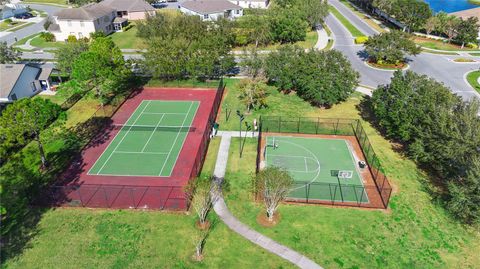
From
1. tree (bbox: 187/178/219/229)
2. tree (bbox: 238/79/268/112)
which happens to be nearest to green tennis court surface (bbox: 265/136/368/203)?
tree (bbox: 238/79/268/112)

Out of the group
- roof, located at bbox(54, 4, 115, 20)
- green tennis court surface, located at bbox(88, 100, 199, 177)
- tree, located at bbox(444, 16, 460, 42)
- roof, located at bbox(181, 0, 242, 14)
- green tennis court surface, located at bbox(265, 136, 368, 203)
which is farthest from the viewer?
roof, located at bbox(181, 0, 242, 14)

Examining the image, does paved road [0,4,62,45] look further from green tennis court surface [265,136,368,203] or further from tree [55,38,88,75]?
green tennis court surface [265,136,368,203]

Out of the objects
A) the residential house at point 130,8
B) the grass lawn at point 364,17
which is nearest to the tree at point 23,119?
the residential house at point 130,8

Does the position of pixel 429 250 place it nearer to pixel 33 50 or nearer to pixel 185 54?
pixel 185 54

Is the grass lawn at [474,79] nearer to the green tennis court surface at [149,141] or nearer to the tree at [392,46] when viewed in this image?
the tree at [392,46]

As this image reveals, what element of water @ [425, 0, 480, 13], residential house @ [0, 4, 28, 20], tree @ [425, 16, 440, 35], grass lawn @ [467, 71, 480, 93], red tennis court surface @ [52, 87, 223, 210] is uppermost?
water @ [425, 0, 480, 13]

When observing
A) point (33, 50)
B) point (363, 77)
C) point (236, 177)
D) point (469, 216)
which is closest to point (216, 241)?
point (236, 177)

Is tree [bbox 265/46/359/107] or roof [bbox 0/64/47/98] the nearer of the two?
tree [bbox 265/46/359/107]
